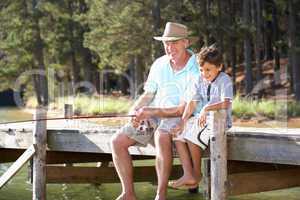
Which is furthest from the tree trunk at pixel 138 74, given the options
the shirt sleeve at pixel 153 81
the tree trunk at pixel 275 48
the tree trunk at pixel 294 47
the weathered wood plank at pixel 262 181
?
the shirt sleeve at pixel 153 81

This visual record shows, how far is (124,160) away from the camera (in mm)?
6457

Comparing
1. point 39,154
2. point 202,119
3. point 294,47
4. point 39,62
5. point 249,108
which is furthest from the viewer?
point 39,62

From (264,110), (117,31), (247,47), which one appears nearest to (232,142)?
(264,110)

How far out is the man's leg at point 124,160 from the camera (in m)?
6.45

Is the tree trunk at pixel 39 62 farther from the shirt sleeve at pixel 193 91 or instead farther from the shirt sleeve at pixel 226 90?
the shirt sleeve at pixel 226 90

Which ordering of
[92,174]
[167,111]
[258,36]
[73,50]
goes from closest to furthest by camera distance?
[167,111] → [92,174] → [258,36] → [73,50]

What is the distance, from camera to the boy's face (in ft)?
20.3

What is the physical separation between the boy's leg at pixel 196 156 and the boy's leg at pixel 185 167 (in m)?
0.04

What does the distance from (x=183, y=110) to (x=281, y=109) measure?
1686 cm

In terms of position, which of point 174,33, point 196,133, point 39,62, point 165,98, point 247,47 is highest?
point 247,47

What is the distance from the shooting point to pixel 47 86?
37719mm

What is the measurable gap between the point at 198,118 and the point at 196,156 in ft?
1.21

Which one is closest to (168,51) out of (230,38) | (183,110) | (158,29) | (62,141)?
(183,110)

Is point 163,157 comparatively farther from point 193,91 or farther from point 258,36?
point 258,36
